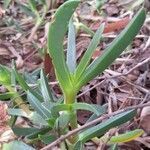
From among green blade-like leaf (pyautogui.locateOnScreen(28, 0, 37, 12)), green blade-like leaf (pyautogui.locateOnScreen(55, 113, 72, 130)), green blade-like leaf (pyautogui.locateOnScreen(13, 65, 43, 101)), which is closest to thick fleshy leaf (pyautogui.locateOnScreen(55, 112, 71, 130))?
green blade-like leaf (pyautogui.locateOnScreen(55, 113, 72, 130))

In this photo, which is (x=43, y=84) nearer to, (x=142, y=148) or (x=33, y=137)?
(x=33, y=137)

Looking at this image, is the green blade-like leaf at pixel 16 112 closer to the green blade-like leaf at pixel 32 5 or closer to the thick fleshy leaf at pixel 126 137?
the thick fleshy leaf at pixel 126 137

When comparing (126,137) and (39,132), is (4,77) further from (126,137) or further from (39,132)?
(126,137)

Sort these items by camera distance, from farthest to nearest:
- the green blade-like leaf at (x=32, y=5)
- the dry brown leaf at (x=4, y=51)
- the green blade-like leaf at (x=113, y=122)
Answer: the green blade-like leaf at (x=32, y=5), the dry brown leaf at (x=4, y=51), the green blade-like leaf at (x=113, y=122)

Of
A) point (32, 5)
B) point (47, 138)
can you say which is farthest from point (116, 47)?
point (32, 5)

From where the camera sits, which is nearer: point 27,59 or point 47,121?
point 47,121

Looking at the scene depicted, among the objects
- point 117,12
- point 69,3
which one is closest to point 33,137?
point 69,3

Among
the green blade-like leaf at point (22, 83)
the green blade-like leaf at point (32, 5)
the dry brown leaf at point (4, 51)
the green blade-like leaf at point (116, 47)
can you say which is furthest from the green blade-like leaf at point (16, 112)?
the green blade-like leaf at point (32, 5)
